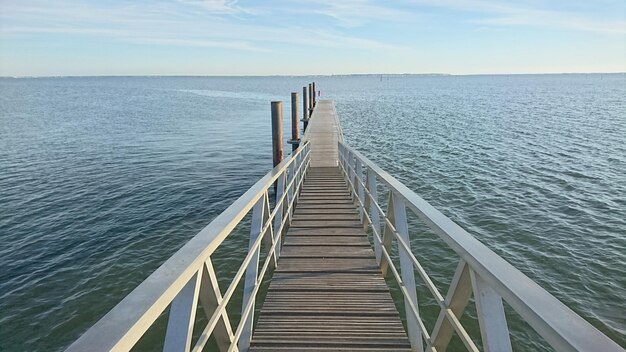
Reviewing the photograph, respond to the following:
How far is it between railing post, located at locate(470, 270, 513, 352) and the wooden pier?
1.47 m

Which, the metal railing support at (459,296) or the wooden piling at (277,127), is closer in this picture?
the metal railing support at (459,296)

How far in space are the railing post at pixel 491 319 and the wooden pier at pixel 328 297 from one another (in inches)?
58.0

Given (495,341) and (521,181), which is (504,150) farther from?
(495,341)

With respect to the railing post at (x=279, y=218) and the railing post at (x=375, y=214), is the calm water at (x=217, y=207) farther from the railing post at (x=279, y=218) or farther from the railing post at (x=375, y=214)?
the railing post at (x=279, y=218)

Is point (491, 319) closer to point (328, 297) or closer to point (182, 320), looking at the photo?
point (182, 320)

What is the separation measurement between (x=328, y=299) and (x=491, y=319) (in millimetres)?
2221

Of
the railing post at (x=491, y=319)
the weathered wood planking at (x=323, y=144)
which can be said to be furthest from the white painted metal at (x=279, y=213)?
the weathered wood planking at (x=323, y=144)

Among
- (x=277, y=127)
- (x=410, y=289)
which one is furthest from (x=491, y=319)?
(x=277, y=127)

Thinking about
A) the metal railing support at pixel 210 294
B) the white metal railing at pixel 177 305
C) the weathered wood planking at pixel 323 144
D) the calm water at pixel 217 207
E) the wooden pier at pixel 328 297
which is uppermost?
the white metal railing at pixel 177 305

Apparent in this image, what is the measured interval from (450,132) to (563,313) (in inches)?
1038

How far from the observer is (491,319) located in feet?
5.13

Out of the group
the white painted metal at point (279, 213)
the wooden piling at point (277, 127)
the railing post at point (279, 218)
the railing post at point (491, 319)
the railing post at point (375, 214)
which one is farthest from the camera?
the wooden piling at point (277, 127)

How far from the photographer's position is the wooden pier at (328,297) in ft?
9.74

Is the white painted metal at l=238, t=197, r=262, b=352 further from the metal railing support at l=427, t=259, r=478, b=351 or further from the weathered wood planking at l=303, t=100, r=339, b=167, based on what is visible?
the weathered wood planking at l=303, t=100, r=339, b=167
